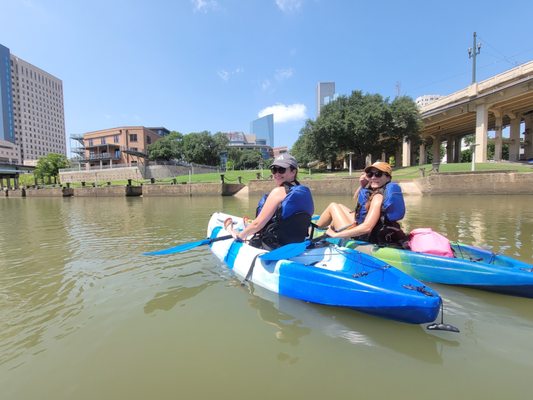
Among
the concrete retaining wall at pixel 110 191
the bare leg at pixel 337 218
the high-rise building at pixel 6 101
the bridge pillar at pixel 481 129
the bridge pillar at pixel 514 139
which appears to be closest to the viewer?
the bare leg at pixel 337 218

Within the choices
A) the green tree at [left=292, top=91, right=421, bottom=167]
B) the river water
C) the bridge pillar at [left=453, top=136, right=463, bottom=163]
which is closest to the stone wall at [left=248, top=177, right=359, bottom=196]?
the green tree at [left=292, top=91, right=421, bottom=167]

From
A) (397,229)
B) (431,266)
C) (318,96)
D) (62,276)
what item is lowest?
(62,276)

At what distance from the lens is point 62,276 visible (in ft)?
16.0

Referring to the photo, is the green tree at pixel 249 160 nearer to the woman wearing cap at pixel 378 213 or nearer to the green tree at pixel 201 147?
the green tree at pixel 201 147

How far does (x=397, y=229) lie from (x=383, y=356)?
7.32ft

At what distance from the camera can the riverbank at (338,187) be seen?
63.9ft

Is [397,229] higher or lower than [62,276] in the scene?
higher

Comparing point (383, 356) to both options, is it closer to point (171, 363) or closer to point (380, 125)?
point (171, 363)

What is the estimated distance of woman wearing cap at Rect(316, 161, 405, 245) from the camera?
4.03 meters

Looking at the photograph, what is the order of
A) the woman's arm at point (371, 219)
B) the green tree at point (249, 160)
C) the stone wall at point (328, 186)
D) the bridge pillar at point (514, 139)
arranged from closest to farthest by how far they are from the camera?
the woman's arm at point (371, 219)
the stone wall at point (328, 186)
the bridge pillar at point (514, 139)
the green tree at point (249, 160)

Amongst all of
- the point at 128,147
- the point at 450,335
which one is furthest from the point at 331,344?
the point at 128,147

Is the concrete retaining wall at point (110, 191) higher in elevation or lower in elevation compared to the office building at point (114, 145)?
lower

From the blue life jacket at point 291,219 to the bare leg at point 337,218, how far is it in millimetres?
1081

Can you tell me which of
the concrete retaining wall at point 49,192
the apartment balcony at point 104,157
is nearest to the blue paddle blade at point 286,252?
the concrete retaining wall at point 49,192
